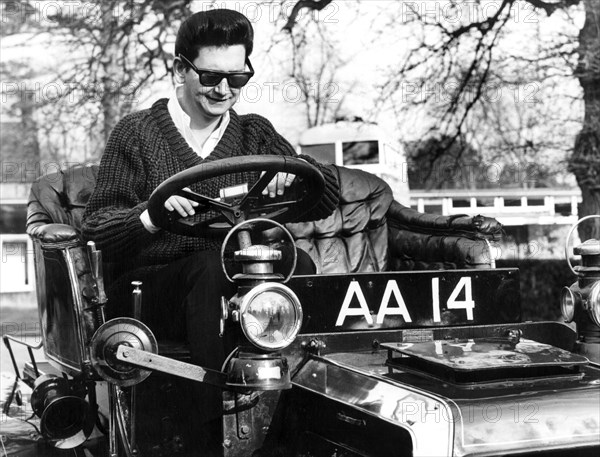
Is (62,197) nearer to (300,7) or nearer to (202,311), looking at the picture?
(202,311)

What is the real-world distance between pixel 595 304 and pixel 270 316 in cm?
122

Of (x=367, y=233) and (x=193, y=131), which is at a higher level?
(x=193, y=131)

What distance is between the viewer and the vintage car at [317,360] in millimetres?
2268

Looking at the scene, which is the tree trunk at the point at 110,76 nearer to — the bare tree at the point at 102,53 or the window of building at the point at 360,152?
the bare tree at the point at 102,53

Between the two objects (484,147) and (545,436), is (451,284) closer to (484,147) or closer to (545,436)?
(545,436)

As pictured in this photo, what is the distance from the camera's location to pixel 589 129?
313 inches

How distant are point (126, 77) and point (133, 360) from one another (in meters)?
4.31

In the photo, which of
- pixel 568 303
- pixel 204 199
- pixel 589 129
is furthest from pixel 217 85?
pixel 589 129

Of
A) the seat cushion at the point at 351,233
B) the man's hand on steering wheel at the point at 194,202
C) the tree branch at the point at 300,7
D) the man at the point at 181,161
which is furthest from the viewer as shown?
the tree branch at the point at 300,7

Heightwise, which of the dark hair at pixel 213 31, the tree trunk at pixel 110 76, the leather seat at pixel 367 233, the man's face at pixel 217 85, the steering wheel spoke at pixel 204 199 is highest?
the tree trunk at pixel 110 76

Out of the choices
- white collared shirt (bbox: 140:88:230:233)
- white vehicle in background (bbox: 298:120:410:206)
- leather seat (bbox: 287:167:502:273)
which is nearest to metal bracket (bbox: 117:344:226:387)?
white collared shirt (bbox: 140:88:230:233)

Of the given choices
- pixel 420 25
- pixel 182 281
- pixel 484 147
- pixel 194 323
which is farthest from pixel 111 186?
pixel 484 147

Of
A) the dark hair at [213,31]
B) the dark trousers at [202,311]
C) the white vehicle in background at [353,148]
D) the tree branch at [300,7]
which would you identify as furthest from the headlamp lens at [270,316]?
the tree branch at [300,7]

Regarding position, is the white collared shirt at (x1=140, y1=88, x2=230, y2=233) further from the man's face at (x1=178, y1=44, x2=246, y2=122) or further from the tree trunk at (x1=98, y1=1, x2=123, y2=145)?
the tree trunk at (x1=98, y1=1, x2=123, y2=145)
